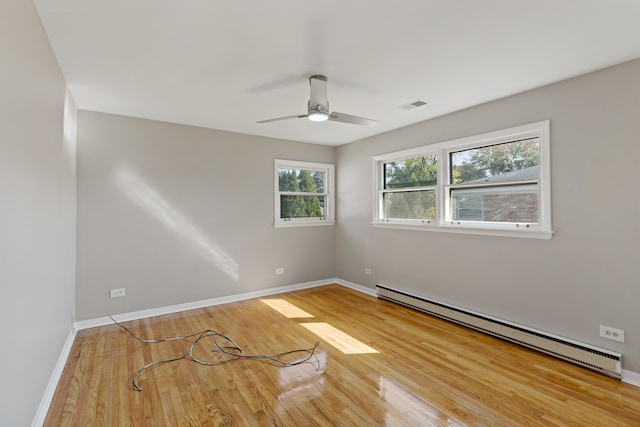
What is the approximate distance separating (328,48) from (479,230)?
2.56 metres

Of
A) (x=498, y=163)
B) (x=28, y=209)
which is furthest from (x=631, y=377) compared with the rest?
(x=28, y=209)

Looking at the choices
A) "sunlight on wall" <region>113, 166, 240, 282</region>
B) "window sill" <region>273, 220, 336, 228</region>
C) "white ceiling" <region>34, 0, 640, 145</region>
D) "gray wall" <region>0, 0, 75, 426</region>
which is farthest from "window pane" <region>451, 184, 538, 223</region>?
"gray wall" <region>0, 0, 75, 426</region>

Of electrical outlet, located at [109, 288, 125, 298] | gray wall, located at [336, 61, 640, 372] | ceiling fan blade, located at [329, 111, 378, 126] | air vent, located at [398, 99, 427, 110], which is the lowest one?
electrical outlet, located at [109, 288, 125, 298]

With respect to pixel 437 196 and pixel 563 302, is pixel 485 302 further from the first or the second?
pixel 437 196

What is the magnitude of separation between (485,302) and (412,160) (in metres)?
2.08

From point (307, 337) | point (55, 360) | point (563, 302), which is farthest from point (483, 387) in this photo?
point (55, 360)

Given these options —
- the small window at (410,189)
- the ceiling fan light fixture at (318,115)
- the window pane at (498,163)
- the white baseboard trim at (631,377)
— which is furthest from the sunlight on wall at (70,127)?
the white baseboard trim at (631,377)

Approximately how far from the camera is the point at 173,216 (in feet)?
13.3

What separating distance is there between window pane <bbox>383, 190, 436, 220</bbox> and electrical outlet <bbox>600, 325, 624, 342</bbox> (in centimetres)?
196

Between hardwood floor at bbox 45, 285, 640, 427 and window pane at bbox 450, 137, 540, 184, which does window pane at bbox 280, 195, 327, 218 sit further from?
window pane at bbox 450, 137, 540, 184

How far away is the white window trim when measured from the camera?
9.53ft

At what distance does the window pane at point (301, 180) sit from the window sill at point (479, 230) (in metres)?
1.45

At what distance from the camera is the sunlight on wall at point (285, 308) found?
13.0 feet

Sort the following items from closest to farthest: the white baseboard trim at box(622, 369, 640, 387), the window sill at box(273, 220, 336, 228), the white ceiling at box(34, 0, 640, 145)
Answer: the white ceiling at box(34, 0, 640, 145)
the white baseboard trim at box(622, 369, 640, 387)
the window sill at box(273, 220, 336, 228)
